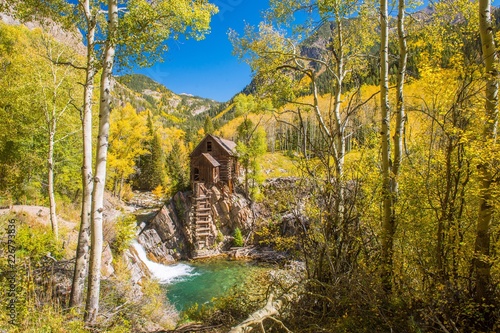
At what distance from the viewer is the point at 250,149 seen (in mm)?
27438

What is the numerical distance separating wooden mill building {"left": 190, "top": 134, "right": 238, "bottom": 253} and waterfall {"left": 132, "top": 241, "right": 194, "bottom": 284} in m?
2.53

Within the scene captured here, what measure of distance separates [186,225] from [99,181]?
2029cm

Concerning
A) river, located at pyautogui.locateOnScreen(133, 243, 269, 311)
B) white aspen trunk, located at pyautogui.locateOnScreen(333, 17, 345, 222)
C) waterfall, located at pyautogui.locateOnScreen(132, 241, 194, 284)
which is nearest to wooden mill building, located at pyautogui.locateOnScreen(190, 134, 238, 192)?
waterfall, located at pyautogui.locateOnScreen(132, 241, 194, 284)

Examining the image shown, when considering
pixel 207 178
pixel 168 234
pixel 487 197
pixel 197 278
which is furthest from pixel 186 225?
pixel 487 197

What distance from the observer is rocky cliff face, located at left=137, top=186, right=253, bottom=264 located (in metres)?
23.0

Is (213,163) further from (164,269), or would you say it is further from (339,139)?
(339,139)

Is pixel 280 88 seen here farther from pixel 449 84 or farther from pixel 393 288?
pixel 393 288

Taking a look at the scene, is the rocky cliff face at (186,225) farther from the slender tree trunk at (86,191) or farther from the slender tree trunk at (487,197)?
the slender tree trunk at (487,197)

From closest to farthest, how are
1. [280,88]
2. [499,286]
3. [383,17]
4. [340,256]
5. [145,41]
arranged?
[499,286] → [340,256] → [383,17] → [145,41] → [280,88]

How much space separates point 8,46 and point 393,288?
21.4m

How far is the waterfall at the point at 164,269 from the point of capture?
63.2 ft

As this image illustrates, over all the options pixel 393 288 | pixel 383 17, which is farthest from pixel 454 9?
pixel 393 288

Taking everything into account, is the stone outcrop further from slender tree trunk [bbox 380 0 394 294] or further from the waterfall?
slender tree trunk [bbox 380 0 394 294]

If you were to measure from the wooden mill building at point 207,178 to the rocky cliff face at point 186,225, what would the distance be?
0.27m
